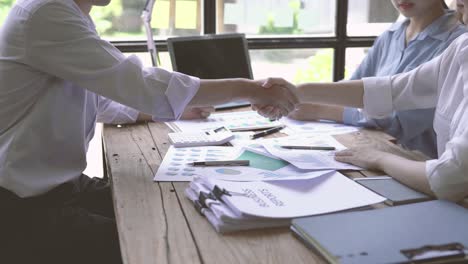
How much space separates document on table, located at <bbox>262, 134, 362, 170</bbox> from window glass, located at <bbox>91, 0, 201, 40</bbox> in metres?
1.13

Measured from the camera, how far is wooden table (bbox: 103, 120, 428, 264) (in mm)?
1010

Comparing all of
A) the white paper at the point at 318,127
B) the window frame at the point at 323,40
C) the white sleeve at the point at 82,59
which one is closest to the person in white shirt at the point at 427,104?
the white paper at the point at 318,127

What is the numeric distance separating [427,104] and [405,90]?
8 cm

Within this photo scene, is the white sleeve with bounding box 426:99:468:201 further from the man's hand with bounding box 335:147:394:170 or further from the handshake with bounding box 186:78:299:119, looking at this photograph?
the handshake with bounding box 186:78:299:119

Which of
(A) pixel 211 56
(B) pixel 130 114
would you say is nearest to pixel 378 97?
(A) pixel 211 56

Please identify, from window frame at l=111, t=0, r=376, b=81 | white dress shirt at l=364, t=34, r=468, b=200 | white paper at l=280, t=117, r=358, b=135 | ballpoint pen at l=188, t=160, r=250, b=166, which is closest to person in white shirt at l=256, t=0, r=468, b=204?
white dress shirt at l=364, t=34, r=468, b=200

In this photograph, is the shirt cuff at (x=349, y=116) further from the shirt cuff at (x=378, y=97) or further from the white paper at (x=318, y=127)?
the shirt cuff at (x=378, y=97)

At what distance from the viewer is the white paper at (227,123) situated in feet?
6.51

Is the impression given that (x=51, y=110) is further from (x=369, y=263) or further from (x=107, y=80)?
(x=369, y=263)

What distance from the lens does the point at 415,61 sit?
2084 millimetres

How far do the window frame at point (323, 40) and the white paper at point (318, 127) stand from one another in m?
0.85

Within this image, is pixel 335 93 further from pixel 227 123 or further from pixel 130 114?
pixel 130 114

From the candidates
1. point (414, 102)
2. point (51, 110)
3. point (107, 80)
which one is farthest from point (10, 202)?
point (414, 102)

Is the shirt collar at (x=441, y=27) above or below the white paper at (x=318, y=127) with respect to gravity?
above
